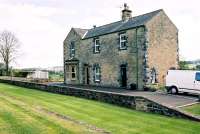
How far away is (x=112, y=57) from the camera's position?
115 ft

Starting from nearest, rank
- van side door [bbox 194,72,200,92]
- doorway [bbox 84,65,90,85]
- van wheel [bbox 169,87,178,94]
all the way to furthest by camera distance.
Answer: van side door [bbox 194,72,200,92], van wheel [bbox 169,87,178,94], doorway [bbox 84,65,90,85]

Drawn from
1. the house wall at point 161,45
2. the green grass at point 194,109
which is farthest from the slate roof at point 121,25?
the green grass at point 194,109

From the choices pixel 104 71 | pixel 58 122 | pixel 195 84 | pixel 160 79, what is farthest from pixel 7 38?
pixel 58 122

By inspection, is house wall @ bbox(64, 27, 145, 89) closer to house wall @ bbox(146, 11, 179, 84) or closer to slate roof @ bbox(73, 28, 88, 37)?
house wall @ bbox(146, 11, 179, 84)

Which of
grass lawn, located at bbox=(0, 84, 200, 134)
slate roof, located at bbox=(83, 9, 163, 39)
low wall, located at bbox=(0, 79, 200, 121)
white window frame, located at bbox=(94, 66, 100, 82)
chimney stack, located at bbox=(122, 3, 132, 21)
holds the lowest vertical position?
grass lawn, located at bbox=(0, 84, 200, 134)

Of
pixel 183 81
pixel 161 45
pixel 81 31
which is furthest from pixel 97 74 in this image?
pixel 183 81

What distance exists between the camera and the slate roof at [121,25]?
3212 cm

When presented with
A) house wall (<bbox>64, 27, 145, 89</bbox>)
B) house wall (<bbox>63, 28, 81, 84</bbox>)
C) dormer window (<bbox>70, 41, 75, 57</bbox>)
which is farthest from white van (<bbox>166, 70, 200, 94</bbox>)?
dormer window (<bbox>70, 41, 75, 57</bbox>)

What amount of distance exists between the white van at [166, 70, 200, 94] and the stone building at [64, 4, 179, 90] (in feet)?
14.3

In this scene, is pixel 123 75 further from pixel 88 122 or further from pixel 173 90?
pixel 88 122

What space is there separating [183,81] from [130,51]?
8613mm

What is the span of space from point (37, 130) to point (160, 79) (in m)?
21.8

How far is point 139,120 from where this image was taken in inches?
592

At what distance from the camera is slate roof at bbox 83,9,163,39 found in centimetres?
3212
